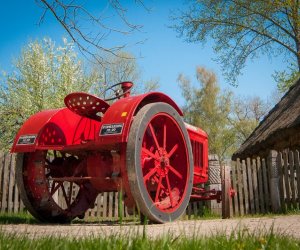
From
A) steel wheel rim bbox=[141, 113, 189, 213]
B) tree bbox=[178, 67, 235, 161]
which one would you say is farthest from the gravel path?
tree bbox=[178, 67, 235, 161]

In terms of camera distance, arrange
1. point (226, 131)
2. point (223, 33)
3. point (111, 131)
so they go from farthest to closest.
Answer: point (226, 131)
point (223, 33)
point (111, 131)

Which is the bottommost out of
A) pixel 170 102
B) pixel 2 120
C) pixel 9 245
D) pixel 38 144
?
pixel 9 245

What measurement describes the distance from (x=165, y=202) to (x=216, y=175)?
15.0 ft

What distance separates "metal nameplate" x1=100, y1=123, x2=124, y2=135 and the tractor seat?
60cm

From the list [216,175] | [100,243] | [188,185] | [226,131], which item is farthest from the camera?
[226,131]

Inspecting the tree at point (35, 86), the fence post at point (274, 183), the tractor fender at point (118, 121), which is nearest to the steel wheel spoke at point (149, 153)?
the tractor fender at point (118, 121)

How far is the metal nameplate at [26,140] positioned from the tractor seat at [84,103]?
0.63m

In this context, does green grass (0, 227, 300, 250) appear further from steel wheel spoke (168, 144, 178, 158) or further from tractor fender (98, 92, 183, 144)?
steel wheel spoke (168, 144, 178, 158)

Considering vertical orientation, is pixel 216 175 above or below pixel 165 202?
above

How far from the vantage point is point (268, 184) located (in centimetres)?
Result: 914

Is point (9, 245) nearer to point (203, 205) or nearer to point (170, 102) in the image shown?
point (170, 102)

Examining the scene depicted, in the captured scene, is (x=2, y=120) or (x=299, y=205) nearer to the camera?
(x=299, y=205)

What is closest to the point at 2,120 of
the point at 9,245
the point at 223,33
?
the point at 223,33

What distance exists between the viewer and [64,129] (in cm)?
517
